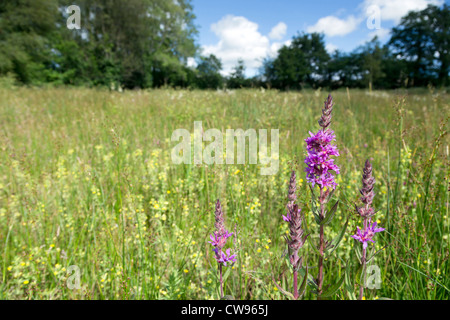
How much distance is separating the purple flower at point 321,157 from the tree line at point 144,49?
14130 mm

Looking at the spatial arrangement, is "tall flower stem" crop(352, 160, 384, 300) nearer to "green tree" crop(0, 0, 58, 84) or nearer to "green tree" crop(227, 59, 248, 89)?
"green tree" crop(227, 59, 248, 89)

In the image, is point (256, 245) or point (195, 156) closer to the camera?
point (256, 245)

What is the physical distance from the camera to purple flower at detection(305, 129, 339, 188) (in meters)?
0.88

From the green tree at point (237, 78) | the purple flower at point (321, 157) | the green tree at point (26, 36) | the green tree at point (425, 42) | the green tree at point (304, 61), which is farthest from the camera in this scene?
the green tree at point (425, 42)

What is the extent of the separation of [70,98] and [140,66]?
21.0 metres

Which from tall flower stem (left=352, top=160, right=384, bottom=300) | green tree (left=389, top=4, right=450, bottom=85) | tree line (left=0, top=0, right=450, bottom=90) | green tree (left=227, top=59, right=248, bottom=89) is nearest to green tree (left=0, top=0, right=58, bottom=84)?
tree line (left=0, top=0, right=450, bottom=90)

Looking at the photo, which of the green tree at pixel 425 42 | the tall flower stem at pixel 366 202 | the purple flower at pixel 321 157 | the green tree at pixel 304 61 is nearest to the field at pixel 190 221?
the tall flower stem at pixel 366 202

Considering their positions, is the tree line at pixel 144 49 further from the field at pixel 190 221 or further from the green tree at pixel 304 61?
the field at pixel 190 221

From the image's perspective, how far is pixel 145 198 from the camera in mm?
2727

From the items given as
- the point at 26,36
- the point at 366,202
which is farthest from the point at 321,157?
the point at 26,36

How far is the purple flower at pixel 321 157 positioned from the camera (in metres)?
0.88

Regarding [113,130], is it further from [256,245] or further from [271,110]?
[271,110]

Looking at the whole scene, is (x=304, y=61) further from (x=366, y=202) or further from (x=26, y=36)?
(x=366, y=202)
